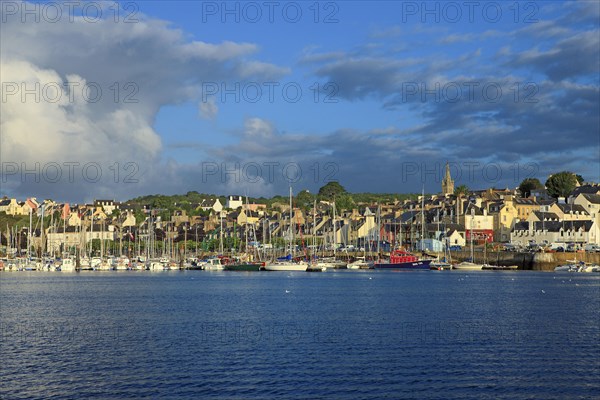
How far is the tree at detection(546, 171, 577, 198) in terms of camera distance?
567ft

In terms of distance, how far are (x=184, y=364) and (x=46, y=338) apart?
35.1ft

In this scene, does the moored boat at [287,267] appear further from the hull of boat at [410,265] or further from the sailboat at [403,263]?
the sailboat at [403,263]

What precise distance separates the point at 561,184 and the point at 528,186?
18.0m

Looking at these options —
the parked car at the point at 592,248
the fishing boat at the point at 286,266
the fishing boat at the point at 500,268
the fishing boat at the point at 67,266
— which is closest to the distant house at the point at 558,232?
the parked car at the point at 592,248

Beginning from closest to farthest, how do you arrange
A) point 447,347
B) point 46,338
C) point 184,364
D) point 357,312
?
1. point 184,364
2. point 447,347
3. point 46,338
4. point 357,312

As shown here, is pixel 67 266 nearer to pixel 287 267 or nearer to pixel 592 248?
pixel 287 267

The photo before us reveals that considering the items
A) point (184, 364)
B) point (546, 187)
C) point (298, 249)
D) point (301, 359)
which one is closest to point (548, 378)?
point (301, 359)

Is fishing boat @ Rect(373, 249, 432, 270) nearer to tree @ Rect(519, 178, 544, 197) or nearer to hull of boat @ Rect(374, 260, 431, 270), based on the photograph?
hull of boat @ Rect(374, 260, 431, 270)

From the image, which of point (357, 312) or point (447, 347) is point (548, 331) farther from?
point (357, 312)

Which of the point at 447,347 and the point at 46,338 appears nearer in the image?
the point at 447,347

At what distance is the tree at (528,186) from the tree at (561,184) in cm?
1287

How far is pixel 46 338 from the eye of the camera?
39500 mm

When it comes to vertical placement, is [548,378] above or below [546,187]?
below

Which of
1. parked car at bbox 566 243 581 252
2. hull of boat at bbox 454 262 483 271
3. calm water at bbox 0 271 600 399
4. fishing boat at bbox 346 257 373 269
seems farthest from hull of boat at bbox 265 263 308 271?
calm water at bbox 0 271 600 399
